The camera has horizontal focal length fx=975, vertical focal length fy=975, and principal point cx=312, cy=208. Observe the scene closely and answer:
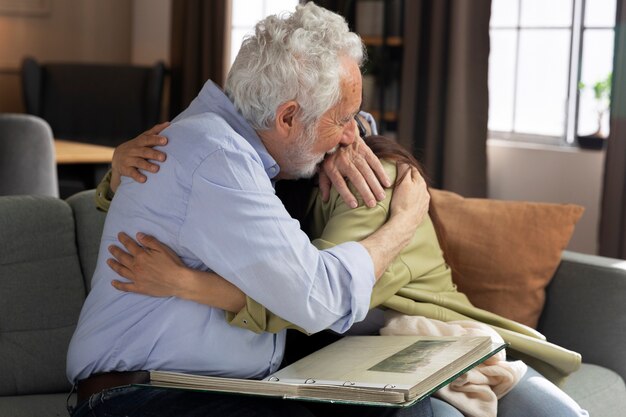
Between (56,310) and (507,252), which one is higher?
(507,252)

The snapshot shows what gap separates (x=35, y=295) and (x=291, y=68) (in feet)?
2.93

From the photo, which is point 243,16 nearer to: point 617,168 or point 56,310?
point 617,168

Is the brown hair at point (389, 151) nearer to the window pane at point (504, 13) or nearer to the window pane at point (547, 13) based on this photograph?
the window pane at point (547, 13)

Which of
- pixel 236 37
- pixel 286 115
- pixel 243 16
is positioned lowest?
pixel 286 115

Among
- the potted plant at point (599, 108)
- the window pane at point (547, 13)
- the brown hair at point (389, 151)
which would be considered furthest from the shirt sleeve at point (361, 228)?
the window pane at point (547, 13)

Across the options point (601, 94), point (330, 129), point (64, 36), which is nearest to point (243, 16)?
point (64, 36)

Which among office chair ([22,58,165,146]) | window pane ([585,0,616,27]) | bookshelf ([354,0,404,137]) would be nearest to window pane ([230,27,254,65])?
office chair ([22,58,165,146])

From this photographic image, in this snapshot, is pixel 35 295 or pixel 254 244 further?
pixel 35 295

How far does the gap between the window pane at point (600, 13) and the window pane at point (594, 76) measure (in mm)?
35

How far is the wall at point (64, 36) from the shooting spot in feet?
21.6

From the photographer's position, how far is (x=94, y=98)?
20.0 feet

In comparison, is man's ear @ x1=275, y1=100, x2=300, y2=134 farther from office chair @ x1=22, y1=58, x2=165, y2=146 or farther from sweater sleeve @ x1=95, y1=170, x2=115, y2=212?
office chair @ x1=22, y1=58, x2=165, y2=146

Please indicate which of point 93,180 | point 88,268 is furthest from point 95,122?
point 88,268

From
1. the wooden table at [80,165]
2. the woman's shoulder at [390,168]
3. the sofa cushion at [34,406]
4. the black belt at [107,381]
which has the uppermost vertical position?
the woman's shoulder at [390,168]
